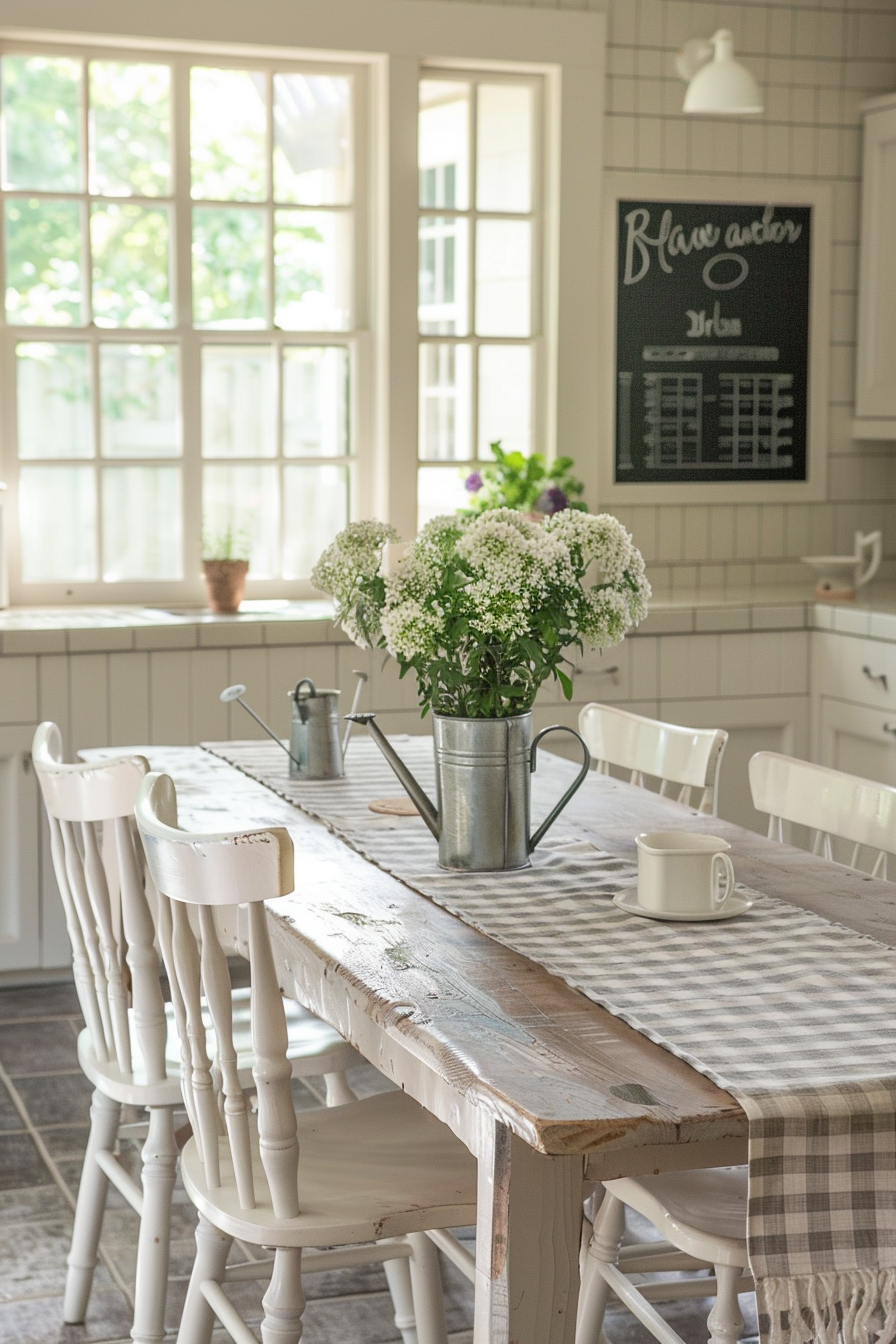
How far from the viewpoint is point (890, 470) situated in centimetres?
522

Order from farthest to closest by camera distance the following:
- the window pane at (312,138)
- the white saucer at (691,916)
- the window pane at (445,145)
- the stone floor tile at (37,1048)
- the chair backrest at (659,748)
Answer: the window pane at (445,145)
the window pane at (312,138)
the stone floor tile at (37,1048)
the chair backrest at (659,748)
the white saucer at (691,916)

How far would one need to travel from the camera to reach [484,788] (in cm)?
210

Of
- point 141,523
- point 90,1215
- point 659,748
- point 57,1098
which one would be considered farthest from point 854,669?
point 90,1215

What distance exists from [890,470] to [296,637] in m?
2.16

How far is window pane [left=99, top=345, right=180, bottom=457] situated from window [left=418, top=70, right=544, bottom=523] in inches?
28.1

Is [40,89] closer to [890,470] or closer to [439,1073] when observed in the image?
[890,470]

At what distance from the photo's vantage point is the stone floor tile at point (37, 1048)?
3521mm

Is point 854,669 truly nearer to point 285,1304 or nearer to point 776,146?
point 776,146

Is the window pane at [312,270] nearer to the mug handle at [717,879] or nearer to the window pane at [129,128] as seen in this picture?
the window pane at [129,128]

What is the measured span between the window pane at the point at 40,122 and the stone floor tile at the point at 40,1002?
2116 mm

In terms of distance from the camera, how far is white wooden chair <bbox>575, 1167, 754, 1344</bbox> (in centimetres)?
175

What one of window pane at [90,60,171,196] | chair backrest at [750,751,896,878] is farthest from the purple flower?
chair backrest at [750,751,896,878]

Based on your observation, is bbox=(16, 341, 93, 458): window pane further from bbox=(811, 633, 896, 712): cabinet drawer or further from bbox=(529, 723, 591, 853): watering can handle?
bbox=(529, 723, 591, 853): watering can handle

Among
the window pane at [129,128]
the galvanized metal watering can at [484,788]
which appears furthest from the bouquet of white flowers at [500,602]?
the window pane at [129,128]
